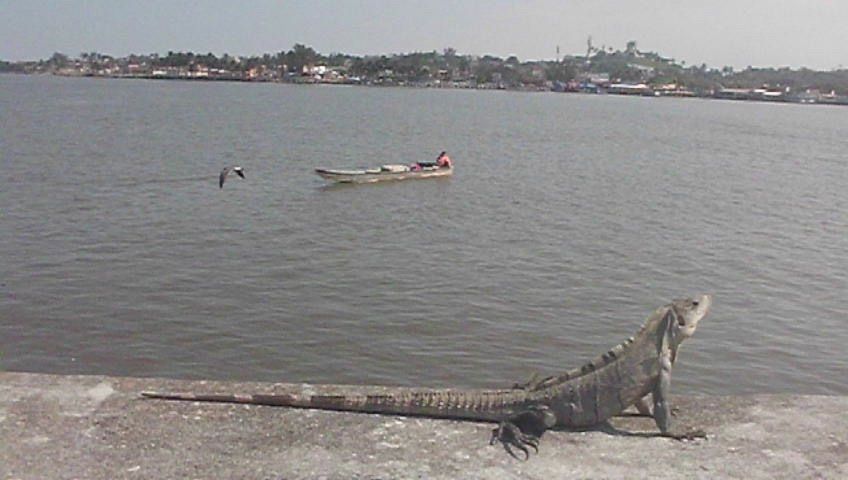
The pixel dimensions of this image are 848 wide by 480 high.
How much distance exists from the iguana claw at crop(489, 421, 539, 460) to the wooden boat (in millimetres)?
35311

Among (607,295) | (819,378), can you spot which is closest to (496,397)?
(819,378)

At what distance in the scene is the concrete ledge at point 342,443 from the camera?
679cm

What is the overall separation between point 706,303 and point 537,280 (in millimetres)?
15049

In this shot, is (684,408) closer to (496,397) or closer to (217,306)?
(496,397)

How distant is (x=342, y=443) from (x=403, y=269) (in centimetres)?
1711

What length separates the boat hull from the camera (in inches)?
1670

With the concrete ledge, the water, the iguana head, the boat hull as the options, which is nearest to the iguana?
the iguana head

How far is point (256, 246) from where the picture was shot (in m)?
26.9

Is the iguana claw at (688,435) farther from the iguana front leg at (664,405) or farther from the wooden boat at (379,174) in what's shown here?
the wooden boat at (379,174)

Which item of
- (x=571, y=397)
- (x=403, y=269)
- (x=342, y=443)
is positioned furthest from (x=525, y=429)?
(x=403, y=269)

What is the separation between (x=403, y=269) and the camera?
79.9 feet

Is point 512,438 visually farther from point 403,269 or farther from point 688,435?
point 403,269

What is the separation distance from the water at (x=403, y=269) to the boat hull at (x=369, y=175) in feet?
1.69

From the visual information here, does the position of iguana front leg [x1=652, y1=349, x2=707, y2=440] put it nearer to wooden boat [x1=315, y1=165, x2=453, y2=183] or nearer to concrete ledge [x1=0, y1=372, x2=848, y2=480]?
concrete ledge [x1=0, y1=372, x2=848, y2=480]
